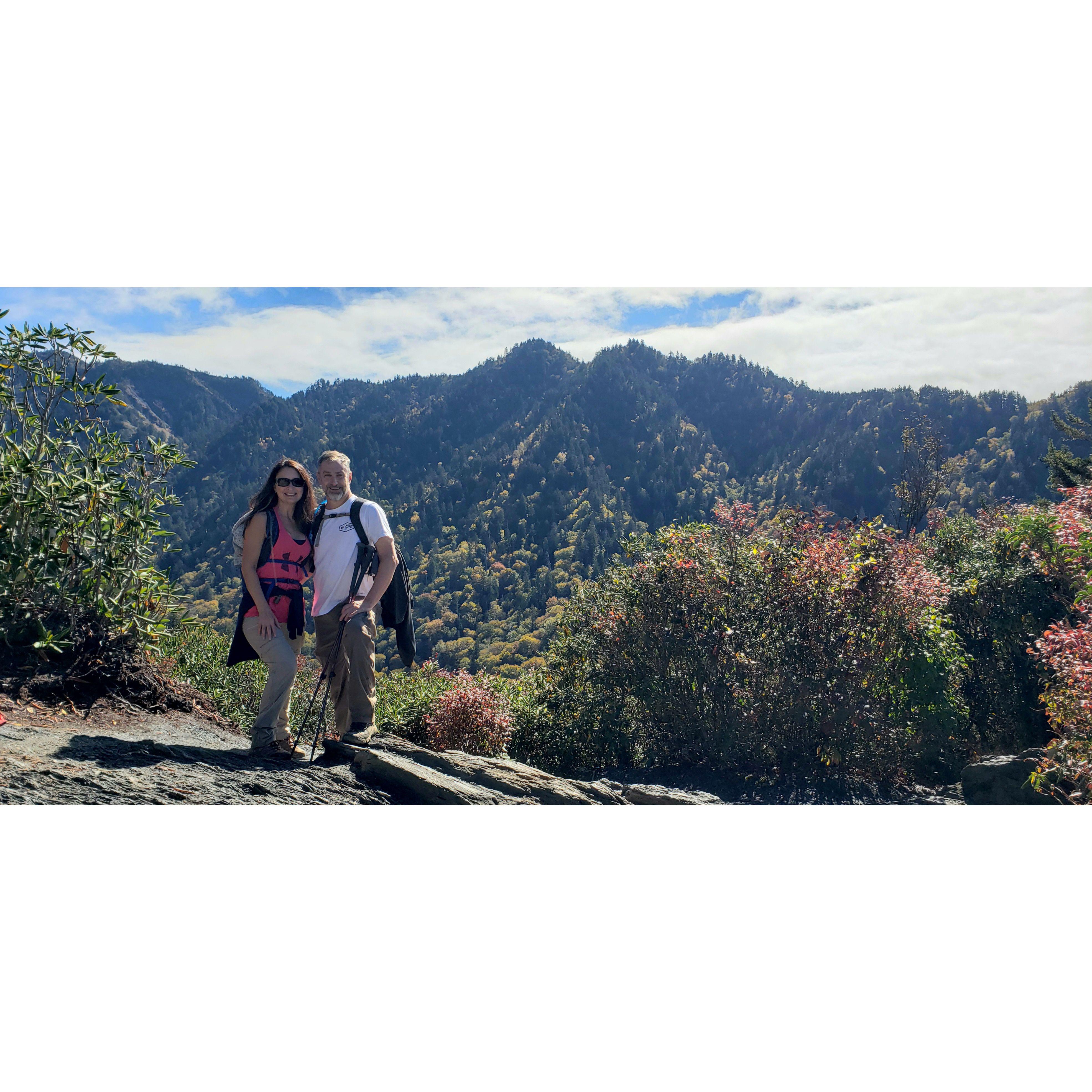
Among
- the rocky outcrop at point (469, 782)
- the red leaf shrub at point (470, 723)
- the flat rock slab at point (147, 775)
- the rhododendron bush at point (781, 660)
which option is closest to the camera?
the flat rock slab at point (147, 775)

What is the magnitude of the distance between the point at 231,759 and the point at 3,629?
2237mm

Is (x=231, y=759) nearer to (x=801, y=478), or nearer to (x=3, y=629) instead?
(x=3, y=629)

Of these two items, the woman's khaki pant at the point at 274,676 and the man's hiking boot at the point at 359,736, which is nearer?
the woman's khaki pant at the point at 274,676

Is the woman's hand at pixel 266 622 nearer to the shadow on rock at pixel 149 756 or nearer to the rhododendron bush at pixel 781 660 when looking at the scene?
the shadow on rock at pixel 149 756

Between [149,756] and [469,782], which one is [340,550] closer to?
[149,756]

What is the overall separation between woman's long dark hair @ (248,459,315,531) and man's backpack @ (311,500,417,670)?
0.17ft

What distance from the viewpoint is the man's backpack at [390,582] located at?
13.4 feet

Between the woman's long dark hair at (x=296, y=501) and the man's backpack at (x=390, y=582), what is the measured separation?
53 mm

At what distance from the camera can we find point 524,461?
236 feet

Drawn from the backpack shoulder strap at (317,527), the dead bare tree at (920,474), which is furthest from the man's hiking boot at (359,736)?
the dead bare tree at (920,474)

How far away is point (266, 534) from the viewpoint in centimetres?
404

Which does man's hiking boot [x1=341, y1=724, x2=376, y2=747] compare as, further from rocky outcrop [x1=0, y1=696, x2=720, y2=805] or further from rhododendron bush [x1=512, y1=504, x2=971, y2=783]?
rhododendron bush [x1=512, y1=504, x2=971, y2=783]

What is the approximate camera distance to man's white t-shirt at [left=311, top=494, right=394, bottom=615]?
160 inches

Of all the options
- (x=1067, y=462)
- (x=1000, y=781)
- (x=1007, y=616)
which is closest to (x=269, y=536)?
(x=1000, y=781)
